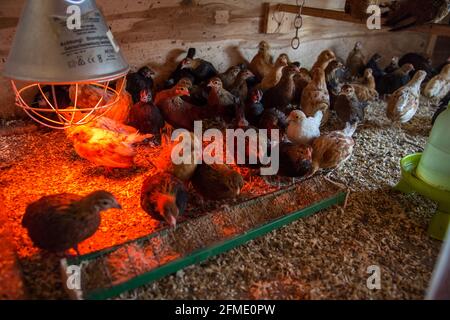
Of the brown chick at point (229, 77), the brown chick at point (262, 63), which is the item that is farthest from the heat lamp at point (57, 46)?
the brown chick at point (262, 63)

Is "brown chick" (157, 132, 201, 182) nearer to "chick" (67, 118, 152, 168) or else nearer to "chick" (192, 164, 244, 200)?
"chick" (192, 164, 244, 200)

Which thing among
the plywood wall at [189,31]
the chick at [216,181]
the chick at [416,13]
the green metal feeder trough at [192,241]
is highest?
the chick at [416,13]

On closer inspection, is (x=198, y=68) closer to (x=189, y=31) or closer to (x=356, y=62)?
(x=189, y=31)

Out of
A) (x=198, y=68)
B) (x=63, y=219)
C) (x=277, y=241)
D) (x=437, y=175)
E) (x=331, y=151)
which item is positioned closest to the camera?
(x=63, y=219)

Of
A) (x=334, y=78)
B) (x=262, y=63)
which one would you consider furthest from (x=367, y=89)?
(x=262, y=63)

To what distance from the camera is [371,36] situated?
3.52 meters

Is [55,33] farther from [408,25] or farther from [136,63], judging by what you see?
[408,25]

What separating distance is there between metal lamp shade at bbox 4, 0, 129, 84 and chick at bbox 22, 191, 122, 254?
→ 40 cm

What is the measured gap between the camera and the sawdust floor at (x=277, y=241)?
117cm

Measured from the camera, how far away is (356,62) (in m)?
3.20

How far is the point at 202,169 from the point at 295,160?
1.42 ft

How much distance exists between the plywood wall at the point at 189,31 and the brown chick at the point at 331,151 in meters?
1.28

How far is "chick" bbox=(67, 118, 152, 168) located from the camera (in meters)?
1.57

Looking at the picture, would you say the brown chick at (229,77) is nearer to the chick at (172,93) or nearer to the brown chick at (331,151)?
the chick at (172,93)
